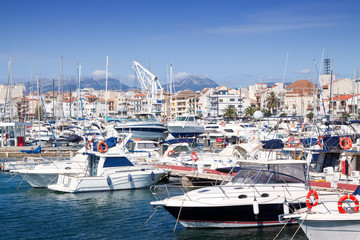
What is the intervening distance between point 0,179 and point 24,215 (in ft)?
44.4

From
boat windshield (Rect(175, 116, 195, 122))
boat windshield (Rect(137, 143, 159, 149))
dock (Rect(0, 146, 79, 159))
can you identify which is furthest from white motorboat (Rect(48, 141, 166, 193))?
boat windshield (Rect(175, 116, 195, 122))

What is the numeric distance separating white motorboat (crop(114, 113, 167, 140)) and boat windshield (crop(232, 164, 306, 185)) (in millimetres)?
49972

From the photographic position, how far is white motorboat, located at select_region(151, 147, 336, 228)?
62.2ft

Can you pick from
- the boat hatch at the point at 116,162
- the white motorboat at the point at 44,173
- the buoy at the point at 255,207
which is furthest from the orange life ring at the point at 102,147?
the buoy at the point at 255,207

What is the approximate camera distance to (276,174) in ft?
66.4

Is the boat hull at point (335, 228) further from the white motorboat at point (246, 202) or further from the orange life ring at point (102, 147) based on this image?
the orange life ring at point (102, 147)

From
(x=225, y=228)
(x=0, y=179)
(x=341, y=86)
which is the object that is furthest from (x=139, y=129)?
(x=341, y=86)

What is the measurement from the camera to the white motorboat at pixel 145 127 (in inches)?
2778

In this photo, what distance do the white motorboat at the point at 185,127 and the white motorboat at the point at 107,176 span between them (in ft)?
140

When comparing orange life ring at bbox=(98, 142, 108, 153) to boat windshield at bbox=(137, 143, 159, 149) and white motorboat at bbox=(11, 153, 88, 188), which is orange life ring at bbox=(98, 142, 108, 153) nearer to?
white motorboat at bbox=(11, 153, 88, 188)

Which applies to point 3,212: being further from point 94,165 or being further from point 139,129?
point 139,129

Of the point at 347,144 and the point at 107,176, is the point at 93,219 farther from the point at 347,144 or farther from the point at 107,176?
the point at 347,144

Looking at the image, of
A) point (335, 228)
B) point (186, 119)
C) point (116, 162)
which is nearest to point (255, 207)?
point (335, 228)

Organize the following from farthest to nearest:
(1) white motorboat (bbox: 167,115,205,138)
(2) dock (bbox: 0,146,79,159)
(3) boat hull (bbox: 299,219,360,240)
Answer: (1) white motorboat (bbox: 167,115,205,138) < (2) dock (bbox: 0,146,79,159) < (3) boat hull (bbox: 299,219,360,240)
